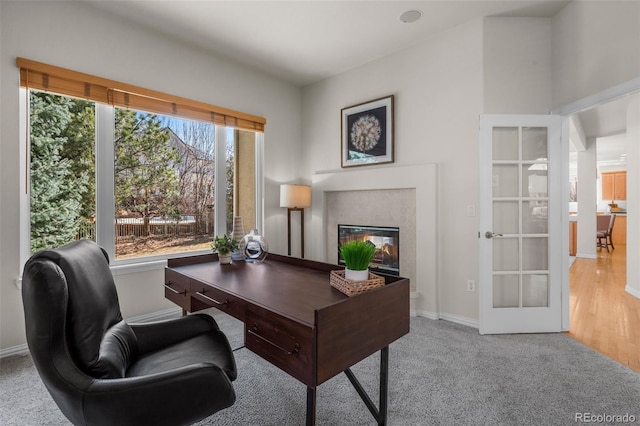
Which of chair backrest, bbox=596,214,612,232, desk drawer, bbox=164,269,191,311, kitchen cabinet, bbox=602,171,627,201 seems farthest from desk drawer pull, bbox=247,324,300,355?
kitchen cabinet, bbox=602,171,627,201

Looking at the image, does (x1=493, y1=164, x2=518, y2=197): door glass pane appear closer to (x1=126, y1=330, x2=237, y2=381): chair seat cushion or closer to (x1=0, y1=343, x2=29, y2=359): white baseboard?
(x1=126, y1=330, x2=237, y2=381): chair seat cushion

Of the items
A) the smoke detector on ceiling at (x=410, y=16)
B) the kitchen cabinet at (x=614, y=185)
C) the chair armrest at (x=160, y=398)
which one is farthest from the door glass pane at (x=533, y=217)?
the kitchen cabinet at (x=614, y=185)

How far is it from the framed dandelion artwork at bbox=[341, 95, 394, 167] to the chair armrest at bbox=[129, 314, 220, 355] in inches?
101

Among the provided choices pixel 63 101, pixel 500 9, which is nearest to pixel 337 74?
pixel 500 9

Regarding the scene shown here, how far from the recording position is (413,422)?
63.6 inches

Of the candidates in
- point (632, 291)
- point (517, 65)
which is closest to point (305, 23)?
point (517, 65)

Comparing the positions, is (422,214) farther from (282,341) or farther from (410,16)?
(282,341)

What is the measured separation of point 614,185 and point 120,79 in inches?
493

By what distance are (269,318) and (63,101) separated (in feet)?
8.83

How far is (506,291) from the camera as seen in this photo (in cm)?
284

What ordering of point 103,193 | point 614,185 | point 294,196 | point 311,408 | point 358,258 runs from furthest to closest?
point 614,185
point 294,196
point 103,193
point 358,258
point 311,408

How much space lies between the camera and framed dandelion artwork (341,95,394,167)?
11.4ft

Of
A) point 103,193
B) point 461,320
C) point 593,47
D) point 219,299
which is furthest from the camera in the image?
point 461,320

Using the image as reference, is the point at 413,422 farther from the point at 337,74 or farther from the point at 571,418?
the point at 337,74
